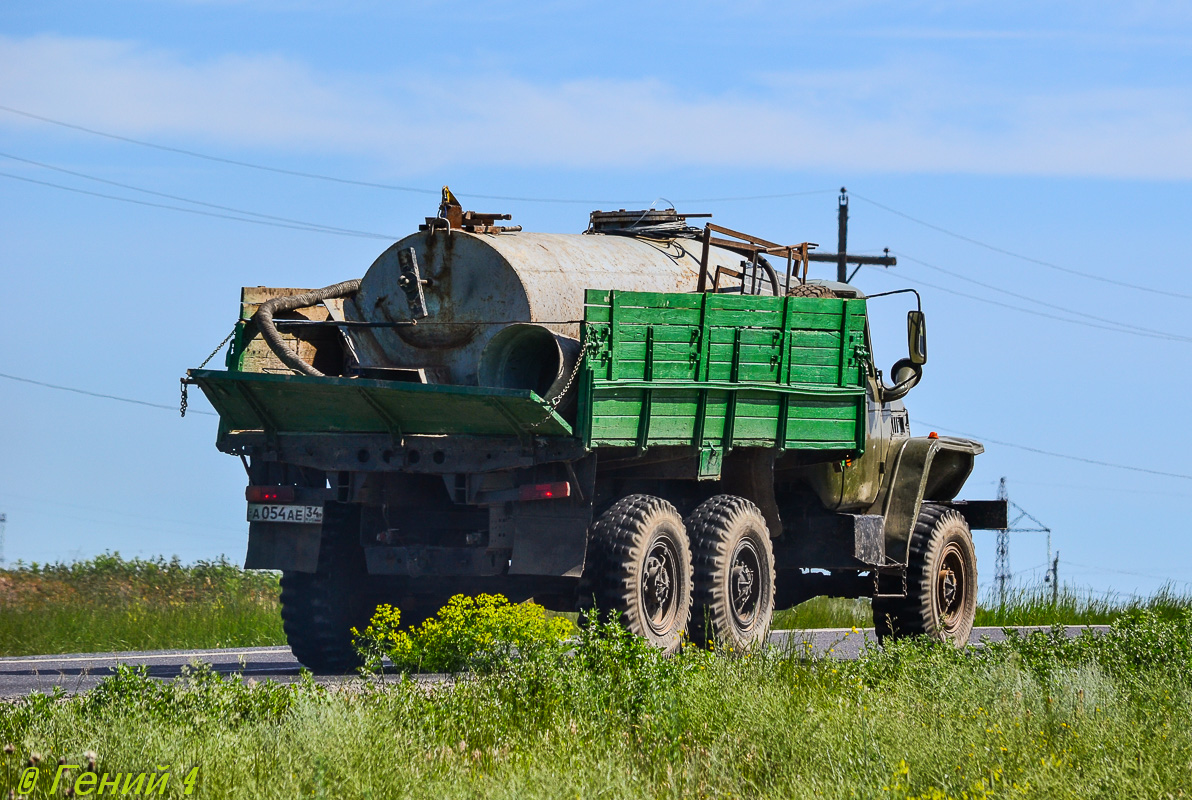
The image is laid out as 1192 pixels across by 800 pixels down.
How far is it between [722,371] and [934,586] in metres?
3.82

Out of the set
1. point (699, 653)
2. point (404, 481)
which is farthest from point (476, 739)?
point (404, 481)

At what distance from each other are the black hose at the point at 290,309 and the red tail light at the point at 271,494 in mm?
905

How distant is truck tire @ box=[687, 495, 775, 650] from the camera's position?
39.8 feet

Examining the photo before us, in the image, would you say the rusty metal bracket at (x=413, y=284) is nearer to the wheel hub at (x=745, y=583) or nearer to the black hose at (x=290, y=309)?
the black hose at (x=290, y=309)

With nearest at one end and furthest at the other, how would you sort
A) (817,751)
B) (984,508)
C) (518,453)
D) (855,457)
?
(817,751) → (518,453) → (855,457) → (984,508)

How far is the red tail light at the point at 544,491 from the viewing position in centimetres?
1108

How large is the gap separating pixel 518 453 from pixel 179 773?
200 inches

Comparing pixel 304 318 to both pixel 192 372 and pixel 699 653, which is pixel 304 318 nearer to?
pixel 192 372

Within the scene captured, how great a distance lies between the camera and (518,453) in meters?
11.2

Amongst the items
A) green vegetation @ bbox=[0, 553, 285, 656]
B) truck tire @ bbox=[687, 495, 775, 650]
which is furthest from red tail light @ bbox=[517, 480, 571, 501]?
green vegetation @ bbox=[0, 553, 285, 656]

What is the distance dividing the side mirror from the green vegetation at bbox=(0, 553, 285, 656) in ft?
24.0

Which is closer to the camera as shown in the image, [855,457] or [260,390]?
[260,390]

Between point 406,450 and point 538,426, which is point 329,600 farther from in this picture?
Result: point 538,426

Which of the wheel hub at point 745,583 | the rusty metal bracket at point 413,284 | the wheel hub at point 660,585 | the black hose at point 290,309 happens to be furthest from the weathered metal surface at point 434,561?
the wheel hub at point 745,583
